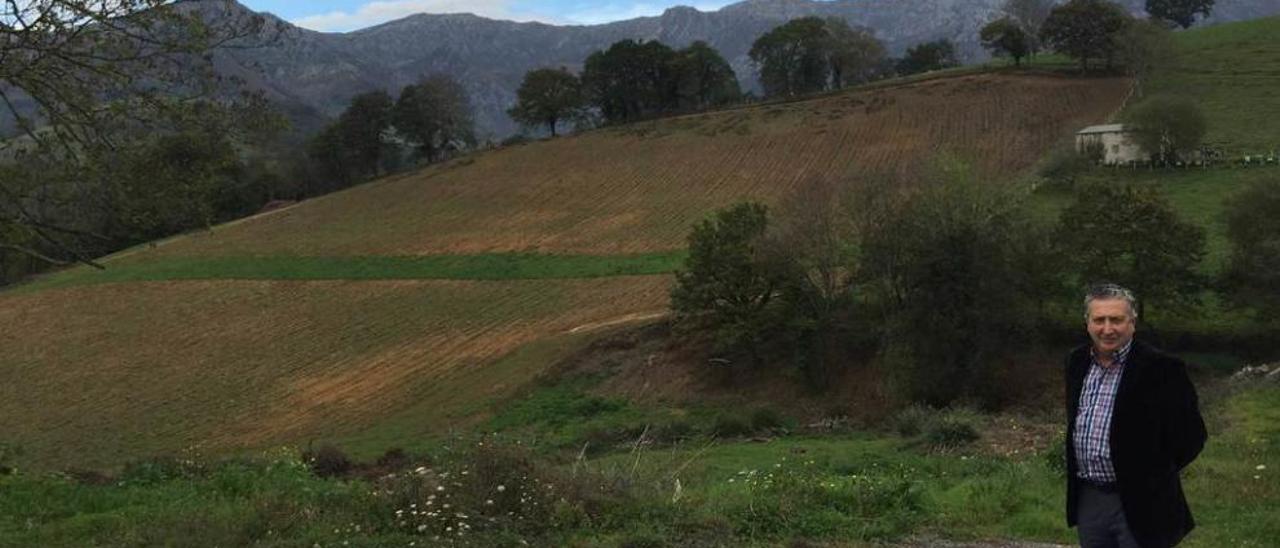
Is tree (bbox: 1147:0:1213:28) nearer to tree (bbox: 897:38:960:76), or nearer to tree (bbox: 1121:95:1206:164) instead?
tree (bbox: 897:38:960:76)

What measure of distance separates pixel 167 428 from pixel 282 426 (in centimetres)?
423

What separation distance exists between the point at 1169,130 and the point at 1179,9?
83217 millimetres

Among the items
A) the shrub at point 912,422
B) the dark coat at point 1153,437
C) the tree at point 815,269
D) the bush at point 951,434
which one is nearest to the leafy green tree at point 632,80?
the tree at point 815,269

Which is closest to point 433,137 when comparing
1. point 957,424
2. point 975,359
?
point 975,359

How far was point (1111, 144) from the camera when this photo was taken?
51844mm


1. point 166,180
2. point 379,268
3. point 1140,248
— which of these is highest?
point 166,180

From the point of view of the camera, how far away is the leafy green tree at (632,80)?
307ft

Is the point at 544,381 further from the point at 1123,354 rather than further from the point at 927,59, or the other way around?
the point at 927,59

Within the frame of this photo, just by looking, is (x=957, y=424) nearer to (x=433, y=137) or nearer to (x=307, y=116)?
(x=433, y=137)

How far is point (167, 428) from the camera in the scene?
30.9 m

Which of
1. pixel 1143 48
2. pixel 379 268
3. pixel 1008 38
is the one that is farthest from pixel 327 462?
pixel 1008 38

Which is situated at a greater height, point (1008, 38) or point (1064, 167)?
point (1008, 38)

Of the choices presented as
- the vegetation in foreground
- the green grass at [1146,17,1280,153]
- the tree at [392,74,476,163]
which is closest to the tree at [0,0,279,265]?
the vegetation in foreground

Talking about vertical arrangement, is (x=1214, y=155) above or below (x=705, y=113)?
below
